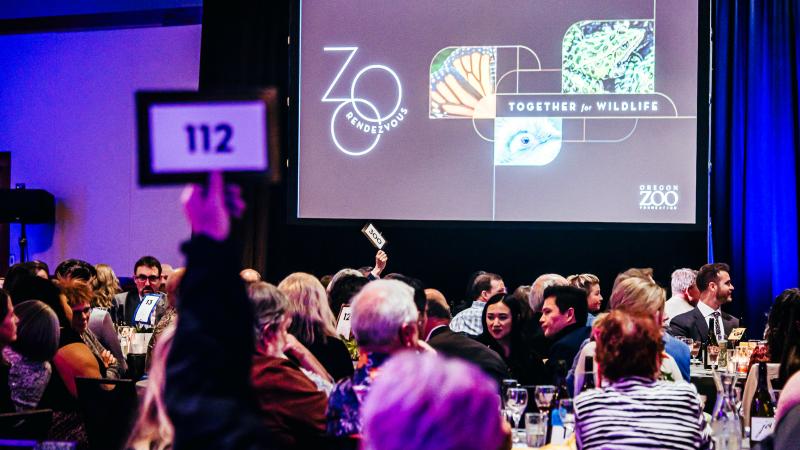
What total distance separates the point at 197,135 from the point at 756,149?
26.2 feet

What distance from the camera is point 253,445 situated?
1066 mm

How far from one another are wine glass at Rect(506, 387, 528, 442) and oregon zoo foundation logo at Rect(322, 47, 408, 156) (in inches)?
219

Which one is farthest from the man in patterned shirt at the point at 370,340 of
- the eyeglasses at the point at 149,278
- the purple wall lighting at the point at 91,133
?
the purple wall lighting at the point at 91,133

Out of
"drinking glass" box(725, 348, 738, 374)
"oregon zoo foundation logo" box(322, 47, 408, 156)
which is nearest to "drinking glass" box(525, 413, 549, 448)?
"drinking glass" box(725, 348, 738, 374)

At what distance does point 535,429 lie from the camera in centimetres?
326

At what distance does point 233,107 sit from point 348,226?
25.3 ft

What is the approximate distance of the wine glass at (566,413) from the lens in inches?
139

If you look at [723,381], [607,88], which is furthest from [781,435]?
[607,88]

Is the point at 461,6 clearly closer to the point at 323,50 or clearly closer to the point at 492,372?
the point at 323,50

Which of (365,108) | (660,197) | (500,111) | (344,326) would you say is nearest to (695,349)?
(344,326)

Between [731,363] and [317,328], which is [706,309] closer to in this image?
[731,363]

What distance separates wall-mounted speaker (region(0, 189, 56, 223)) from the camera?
10266 mm

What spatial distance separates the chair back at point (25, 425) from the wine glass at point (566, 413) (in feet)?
6.07

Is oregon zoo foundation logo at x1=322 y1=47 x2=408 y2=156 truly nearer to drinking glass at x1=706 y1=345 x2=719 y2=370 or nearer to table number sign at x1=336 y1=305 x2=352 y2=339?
table number sign at x1=336 y1=305 x2=352 y2=339
